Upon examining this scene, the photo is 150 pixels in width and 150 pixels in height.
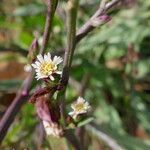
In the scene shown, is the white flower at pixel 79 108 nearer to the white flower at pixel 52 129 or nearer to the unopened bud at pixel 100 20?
the white flower at pixel 52 129

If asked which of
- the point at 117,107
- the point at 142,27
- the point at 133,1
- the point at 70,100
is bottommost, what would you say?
the point at 117,107

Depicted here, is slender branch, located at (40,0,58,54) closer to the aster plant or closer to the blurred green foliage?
the aster plant

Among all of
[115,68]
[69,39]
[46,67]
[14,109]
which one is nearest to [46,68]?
[46,67]

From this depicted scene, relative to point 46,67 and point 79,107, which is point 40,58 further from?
point 79,107

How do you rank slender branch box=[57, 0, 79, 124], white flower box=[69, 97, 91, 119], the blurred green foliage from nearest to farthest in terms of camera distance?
slender branch box=[57, 0, 79, 124] → white flower box=[69, 97, 91, 119] → the blurred green foliage

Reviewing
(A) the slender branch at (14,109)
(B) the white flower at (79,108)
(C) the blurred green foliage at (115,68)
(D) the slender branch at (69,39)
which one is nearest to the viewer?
(D) the slender branch at (69,39)

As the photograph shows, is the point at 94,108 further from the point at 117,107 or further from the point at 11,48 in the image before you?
the point at 11,48

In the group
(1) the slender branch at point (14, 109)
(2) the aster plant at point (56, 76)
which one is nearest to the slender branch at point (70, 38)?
(2) the aster plant at point (56, 76)

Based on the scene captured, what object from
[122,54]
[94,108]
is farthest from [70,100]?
[122,54]

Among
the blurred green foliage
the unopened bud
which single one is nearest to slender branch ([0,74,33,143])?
the unopened bud
